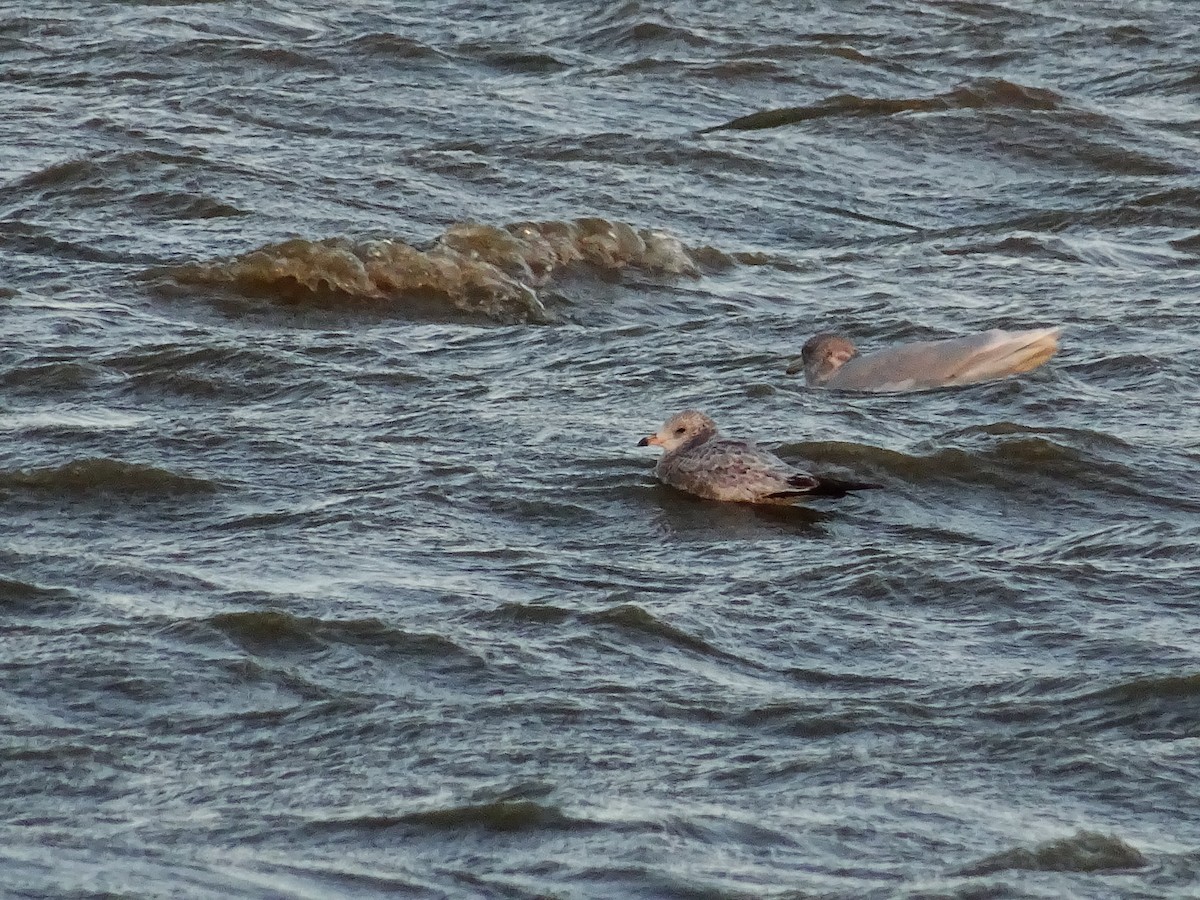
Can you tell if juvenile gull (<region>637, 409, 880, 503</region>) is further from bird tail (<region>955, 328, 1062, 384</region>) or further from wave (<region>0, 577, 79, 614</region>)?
wave (<region>0, 577, 79, 614</region>)

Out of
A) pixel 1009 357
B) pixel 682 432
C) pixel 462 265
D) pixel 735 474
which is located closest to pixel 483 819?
pixel 735 474

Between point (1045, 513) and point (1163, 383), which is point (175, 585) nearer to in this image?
point (1045, 513)

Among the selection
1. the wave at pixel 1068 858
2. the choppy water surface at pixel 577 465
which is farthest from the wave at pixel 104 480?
the wave at pixel 1068 858

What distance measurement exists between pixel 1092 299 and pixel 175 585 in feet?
15.8

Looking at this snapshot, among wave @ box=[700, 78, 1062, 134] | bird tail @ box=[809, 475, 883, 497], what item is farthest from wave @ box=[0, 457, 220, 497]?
wave @ box=[700, 78, 1062, 134]

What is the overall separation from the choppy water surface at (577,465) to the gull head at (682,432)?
0.15 meters

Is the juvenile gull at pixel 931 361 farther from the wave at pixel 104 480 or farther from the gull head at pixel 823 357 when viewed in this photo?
the wave at pixel 104 480

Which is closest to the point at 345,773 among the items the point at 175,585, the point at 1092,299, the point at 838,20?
the point at 175,585

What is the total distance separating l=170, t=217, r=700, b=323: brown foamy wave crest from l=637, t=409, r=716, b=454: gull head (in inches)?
76.6

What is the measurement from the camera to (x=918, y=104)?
13.4 m

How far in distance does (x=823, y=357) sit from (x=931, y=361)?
40cm

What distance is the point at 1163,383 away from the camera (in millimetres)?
8867

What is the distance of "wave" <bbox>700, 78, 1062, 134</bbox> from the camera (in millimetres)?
13156

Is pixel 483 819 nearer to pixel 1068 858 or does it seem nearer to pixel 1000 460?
pixel 1068 858
